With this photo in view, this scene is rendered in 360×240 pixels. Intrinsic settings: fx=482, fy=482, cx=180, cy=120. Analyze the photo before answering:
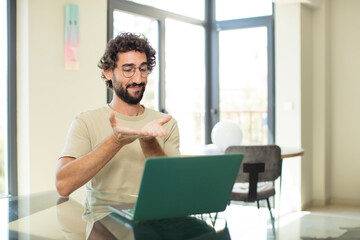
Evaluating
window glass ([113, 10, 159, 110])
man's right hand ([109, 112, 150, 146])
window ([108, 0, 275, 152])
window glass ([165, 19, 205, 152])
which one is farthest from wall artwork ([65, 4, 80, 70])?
man's right hand ([109, 112, 150, 146])

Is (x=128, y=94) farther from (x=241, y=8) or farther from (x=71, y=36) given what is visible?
(x=241, y=8)

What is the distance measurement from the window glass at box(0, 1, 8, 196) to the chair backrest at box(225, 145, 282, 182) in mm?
1561

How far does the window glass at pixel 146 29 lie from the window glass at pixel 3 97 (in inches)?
41.8

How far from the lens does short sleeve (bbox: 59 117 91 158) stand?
1.79m

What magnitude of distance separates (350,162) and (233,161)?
4.26 metres

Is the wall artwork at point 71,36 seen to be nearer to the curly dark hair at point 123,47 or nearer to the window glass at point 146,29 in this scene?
the window glass at point 146,29

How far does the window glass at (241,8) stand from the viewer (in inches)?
203

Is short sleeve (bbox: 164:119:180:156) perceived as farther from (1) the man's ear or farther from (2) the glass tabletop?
(2) the glass tabletop

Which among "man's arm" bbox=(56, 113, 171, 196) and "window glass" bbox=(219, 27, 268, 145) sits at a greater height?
"window glass" bbox=(219, 27, 268, 145)

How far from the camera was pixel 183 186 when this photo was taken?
46.0 inches

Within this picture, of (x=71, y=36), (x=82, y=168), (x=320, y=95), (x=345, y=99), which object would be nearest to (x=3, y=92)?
(x=71, y=36)

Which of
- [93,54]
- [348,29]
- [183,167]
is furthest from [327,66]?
[183,167]

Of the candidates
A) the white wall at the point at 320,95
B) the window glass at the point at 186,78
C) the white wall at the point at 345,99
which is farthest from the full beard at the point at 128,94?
the white wall at the point at 345,99

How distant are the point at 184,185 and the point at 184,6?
165 inches
